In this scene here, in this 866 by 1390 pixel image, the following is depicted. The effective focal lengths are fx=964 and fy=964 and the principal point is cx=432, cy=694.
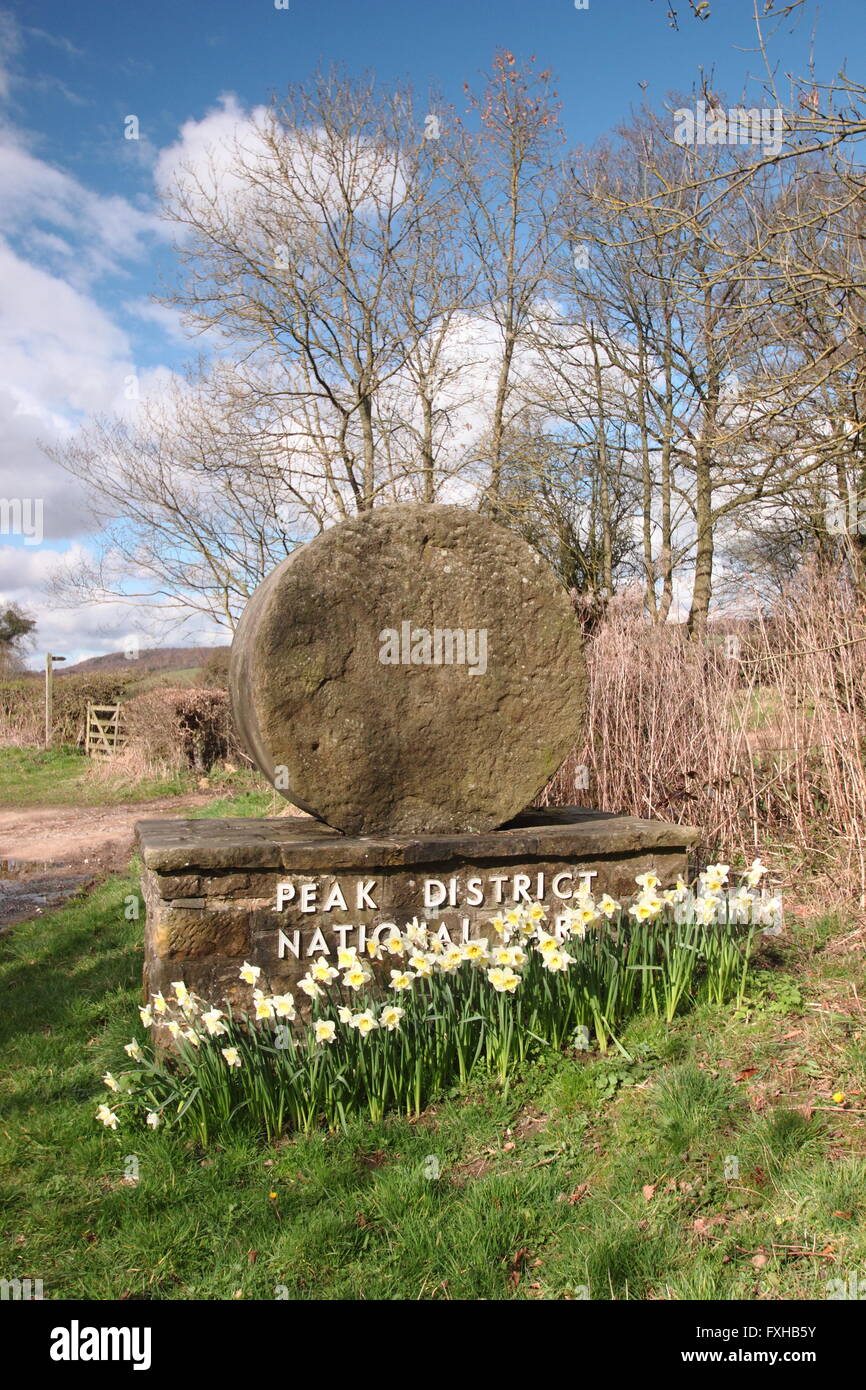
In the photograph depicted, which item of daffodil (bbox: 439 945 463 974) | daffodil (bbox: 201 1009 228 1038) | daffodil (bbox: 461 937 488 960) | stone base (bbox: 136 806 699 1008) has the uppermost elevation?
stone base (bbox: 136 806 699 1008)

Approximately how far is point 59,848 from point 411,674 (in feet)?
24.0

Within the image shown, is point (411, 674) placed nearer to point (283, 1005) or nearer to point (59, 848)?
point (283, 1005)

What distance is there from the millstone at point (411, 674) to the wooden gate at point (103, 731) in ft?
41.3

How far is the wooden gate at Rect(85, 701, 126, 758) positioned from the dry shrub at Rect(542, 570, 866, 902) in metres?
11.1

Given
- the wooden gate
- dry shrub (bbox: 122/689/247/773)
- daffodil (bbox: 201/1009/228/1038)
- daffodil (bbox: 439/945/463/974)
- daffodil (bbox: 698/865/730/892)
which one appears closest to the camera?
daffodil (bbox: 201/1009/228/1038)

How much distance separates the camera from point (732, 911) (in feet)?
13.5

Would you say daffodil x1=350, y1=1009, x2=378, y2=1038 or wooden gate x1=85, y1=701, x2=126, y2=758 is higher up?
wooden gate x1=85, y1=701, x2=126, y2=758

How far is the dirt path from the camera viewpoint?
7.96 m

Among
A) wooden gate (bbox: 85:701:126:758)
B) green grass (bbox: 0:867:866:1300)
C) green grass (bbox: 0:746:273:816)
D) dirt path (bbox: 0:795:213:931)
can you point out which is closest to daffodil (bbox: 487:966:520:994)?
green grass (bbox: 0:867:866:1300)

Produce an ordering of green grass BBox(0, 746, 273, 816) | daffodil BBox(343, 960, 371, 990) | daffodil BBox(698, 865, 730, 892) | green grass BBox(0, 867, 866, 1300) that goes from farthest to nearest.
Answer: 1. green grass BBox(0, 746, 273, 816)
2. daffodil BBox(698, 865, 730, 892)
3. daffodil BBox(343, 960, 371, 990)
4. green grass BBox(0, 867, 866, 1300)

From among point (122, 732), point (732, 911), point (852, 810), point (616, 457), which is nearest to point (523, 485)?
point (616, 457)

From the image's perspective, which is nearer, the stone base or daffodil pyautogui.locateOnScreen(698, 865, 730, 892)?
the stone base

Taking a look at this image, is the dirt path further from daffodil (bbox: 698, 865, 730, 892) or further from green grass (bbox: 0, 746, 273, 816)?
daffodil (bbox: 698, 865, 730, 892)

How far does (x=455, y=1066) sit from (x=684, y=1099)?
0.86 meters
